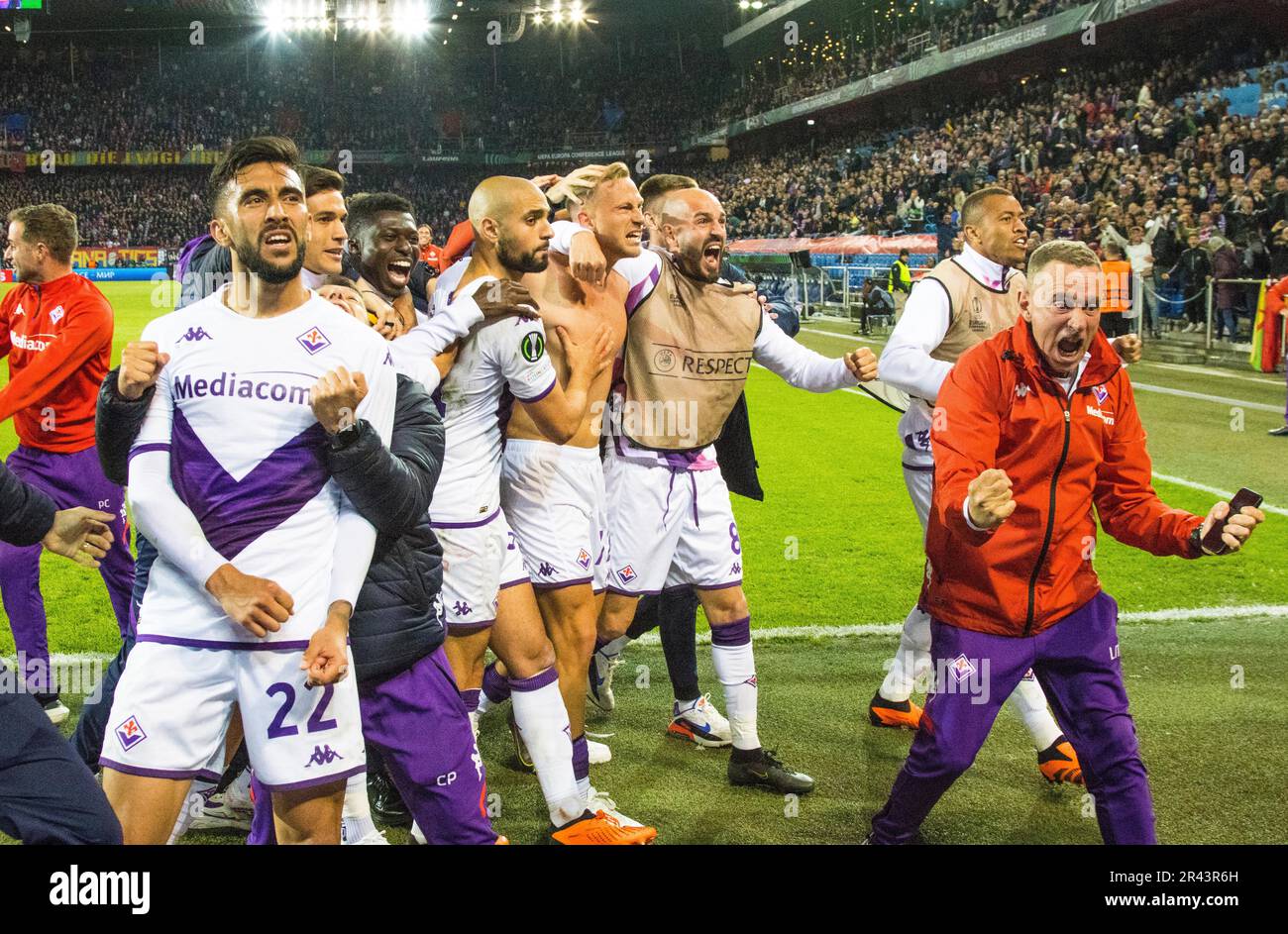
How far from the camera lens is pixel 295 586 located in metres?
2.85

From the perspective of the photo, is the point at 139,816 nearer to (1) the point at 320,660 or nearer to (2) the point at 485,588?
(1) the point at 320,660

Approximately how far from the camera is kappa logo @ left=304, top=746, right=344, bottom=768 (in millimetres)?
2805

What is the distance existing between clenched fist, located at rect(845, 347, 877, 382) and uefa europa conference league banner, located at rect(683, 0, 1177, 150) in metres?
26.3

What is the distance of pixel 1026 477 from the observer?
3564mm

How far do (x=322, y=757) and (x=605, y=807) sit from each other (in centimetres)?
158

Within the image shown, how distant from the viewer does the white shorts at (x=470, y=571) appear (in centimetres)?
393

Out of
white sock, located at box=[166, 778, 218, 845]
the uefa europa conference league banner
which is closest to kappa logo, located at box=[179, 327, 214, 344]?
white sock, located at box=[166, 778, 218, 845]

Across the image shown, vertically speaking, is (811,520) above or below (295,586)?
below

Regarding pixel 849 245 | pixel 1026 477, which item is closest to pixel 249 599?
pixel 1026 477

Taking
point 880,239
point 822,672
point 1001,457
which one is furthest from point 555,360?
point 880,239

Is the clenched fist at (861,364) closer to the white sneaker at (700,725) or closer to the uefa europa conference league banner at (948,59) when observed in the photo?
the white sneaker at (700,725)

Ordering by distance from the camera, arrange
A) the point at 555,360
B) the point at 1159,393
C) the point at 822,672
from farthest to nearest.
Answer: the point at 1159,393 < the point at 822,672 < the point at 555,360

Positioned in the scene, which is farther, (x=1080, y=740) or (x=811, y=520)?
(x=811, y=520)

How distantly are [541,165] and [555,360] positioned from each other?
57764mm
